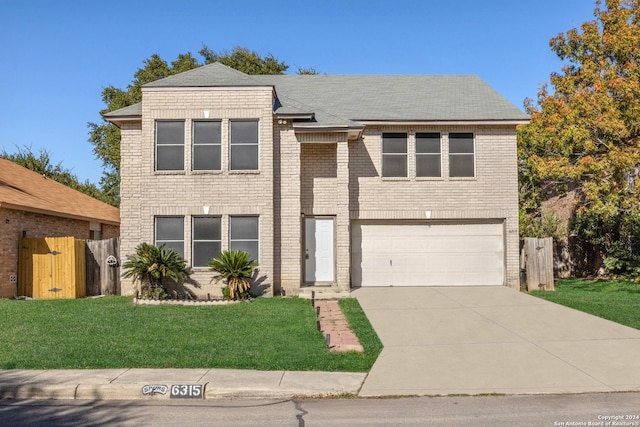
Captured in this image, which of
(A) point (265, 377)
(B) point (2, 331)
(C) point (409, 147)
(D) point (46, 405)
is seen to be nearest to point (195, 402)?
(A) point (265, 377)

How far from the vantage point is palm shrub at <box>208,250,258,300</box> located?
47.4 ft

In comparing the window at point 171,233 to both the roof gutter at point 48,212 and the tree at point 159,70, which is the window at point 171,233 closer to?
the roof gutter at point 48,212

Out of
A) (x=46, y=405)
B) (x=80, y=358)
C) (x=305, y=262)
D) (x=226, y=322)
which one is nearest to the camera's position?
(x=46, y=405)

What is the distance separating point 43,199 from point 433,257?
46.7ft

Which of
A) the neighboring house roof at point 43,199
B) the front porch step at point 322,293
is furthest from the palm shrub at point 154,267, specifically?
the neighboring house roof at point 43,199

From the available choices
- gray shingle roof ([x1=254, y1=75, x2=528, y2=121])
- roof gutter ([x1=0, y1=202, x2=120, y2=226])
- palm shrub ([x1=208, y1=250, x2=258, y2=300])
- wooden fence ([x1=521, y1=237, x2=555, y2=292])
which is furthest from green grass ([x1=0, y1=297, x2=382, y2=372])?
gray shingle roof ([x1=254, y1=75, x2=528, y2=121])

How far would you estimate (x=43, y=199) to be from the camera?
19.9 metres

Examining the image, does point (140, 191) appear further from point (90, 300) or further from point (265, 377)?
point (265, 377)

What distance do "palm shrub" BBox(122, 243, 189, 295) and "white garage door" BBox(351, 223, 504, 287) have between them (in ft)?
18.1

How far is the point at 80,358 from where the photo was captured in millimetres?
8281

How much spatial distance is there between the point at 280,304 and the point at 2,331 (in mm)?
6102

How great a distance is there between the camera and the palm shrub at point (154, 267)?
14.5 meters

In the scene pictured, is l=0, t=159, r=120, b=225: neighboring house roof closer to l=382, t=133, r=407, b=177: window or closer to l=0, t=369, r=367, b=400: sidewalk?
l=0, t=369, r=367, b=400: sidewalk

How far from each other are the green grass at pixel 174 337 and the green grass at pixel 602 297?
5385 millimetres
